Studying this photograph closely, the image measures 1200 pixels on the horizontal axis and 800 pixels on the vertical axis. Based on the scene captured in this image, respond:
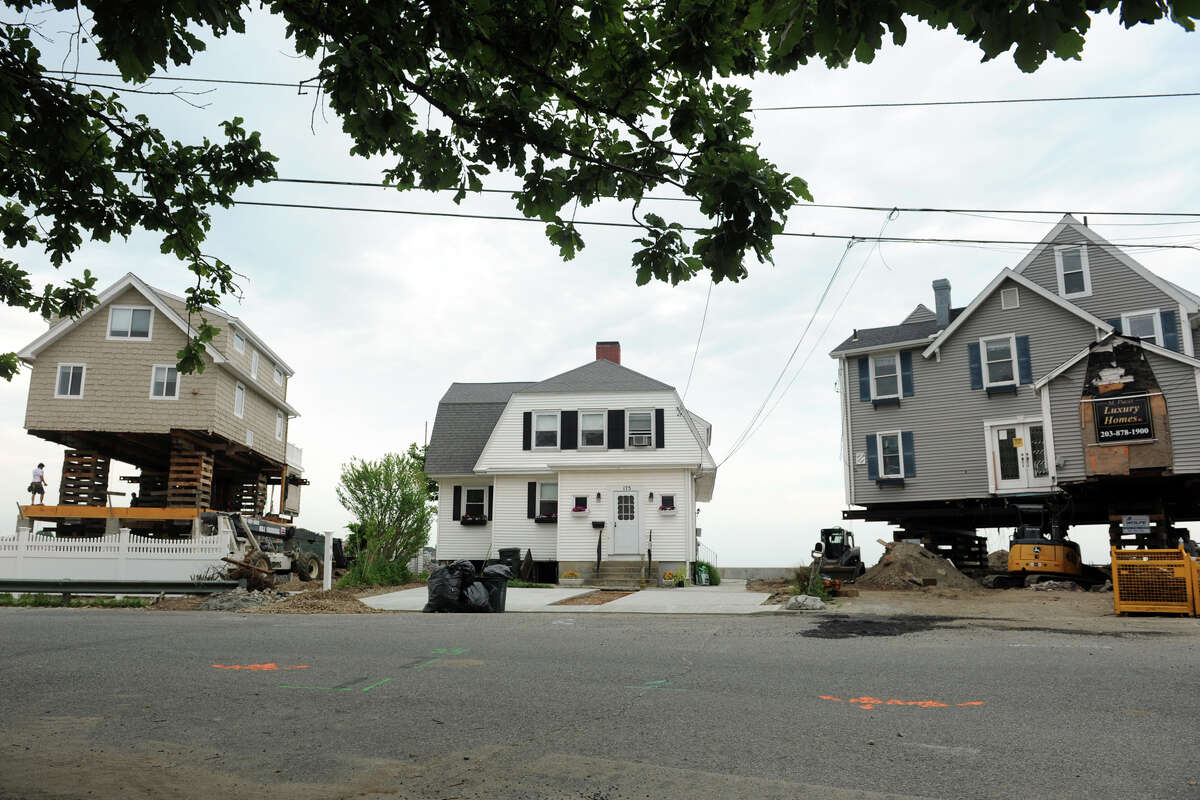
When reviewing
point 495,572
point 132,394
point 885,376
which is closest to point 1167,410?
point 885,376

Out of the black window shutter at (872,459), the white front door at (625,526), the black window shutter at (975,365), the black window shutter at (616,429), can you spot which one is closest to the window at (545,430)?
the black window shutter at (616,429)

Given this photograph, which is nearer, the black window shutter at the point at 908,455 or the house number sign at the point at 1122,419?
the house number sign at the point at 1122,419

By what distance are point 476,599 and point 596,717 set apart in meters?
9.69

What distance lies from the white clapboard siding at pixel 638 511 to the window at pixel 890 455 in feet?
20.6

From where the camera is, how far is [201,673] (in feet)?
26.2

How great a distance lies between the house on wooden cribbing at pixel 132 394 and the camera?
2833 cm

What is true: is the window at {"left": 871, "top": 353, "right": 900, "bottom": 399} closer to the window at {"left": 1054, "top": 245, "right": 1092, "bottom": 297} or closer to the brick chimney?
the window at {"left": 1054, "top": 245, "right": 1092, "bottom": 297}

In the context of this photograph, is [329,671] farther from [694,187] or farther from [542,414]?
[542,414]

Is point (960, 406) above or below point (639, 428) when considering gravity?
above

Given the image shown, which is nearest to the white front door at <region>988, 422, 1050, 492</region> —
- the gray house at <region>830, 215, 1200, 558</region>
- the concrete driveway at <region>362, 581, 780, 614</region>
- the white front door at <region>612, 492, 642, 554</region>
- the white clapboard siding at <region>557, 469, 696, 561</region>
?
the gray house at <region>830, 215, 1200, 558</region>

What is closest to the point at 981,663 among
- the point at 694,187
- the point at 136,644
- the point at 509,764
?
the point at 509,764

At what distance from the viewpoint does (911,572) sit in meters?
21.5

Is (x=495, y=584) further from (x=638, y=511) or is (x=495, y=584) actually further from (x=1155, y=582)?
(x=638, y=511)

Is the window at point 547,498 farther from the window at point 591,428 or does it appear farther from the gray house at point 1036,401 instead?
the gray house at point 1036,401
